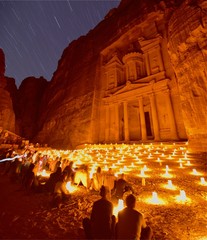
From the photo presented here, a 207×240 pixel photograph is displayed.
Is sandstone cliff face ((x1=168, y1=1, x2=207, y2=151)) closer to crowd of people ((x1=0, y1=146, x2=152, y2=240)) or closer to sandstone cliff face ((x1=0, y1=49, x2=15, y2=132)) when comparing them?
crowd of people ((x1=0, y1=146, x2=152, y2=240))

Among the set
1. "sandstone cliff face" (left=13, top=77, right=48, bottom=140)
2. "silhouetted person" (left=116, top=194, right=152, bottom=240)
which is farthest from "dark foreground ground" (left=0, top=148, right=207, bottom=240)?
"sandstone cliff face" (left=13, top=77, right=48, bottom=140)

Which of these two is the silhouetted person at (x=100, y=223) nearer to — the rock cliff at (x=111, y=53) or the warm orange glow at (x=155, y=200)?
the warm orange glow at (x=155, y=200)

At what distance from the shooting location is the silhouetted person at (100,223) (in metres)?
2.68

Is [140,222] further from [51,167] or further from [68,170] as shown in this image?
[51,167]

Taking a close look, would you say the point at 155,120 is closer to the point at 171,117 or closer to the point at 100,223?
the point at 171,117

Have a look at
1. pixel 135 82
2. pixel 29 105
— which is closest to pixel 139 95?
pixel 135 82

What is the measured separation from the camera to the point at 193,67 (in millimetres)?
12039

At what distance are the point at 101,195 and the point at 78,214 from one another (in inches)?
57.6

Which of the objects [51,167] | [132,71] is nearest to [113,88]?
[132,71]

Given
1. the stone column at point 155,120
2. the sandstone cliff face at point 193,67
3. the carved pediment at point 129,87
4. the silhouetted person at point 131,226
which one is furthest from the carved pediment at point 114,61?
the silhouetted person at point 131,226

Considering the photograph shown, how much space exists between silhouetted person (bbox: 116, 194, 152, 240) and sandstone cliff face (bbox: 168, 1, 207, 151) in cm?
1085

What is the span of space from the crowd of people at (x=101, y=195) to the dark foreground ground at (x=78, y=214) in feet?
1.05

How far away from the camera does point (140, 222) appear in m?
2.50

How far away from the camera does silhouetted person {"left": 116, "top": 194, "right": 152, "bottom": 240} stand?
2426 mm
